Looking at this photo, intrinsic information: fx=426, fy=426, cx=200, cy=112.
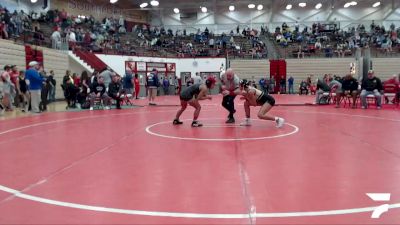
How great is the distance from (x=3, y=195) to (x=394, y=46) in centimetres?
3845

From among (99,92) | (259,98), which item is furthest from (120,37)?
(259,98)

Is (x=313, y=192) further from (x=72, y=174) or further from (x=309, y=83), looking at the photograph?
(x=309, y=83)

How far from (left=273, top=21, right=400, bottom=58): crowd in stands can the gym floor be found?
29177 mm

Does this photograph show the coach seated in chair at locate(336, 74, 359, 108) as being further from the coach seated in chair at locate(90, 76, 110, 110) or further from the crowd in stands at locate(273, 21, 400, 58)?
the crowd in stands at locate(273, 21, 400, 58)

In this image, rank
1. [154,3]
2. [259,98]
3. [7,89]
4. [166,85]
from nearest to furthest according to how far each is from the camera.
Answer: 1. [259,98]
2. [7,89]
3. [166,85]
4. [154,3]

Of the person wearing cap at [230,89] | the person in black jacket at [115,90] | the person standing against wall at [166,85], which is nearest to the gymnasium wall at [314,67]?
the person standing against wall at [166,85]

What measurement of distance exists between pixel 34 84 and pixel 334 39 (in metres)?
32.6

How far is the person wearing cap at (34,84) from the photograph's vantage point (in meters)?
14.9

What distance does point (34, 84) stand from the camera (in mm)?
15023

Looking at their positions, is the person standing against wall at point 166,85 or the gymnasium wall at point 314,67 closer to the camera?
the person standing against wall at point 166,85

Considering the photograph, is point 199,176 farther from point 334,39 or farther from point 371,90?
point 334,39

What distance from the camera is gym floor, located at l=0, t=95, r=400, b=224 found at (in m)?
3.86

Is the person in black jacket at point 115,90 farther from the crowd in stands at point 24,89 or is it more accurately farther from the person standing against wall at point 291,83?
the person standing against wall at point 291,83

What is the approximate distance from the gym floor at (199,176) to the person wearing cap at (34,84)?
5.54m
